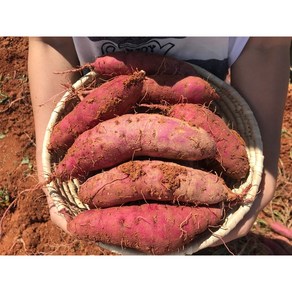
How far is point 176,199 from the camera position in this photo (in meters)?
1.25

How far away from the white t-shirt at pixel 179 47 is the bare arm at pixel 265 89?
48 millimetres

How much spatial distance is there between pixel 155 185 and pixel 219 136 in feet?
0.98

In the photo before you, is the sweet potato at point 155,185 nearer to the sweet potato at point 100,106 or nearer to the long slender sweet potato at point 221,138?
the long slender sweet potato at point 221,138

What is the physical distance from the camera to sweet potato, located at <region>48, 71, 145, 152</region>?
1283 mm

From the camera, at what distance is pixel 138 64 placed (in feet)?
4.39

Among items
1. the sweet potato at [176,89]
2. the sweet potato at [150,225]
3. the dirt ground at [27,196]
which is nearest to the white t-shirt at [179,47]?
the sweet potato at [176,89]

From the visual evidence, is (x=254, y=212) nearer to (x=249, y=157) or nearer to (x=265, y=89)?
(x=249, y=157)

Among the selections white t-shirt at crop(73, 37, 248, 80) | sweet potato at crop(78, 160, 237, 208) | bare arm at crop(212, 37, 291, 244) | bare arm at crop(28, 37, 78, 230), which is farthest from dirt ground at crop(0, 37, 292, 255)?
white t-shirt at crop(73, 37, 248, 80)

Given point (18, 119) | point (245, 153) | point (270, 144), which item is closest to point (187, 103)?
point (245, 153)

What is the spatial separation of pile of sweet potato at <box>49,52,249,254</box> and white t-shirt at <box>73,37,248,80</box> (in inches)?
2.2

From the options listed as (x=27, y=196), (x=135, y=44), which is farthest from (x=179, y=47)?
(x=27, y=196)

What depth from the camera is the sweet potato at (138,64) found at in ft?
4.38

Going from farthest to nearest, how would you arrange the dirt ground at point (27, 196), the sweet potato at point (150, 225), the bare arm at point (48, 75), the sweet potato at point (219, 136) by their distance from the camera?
the dirt ground at point (27, 196) → the bare arm at point (48, 75) → the sweet potato at point (219, 136) → the sweet potato at point (150, 225)
